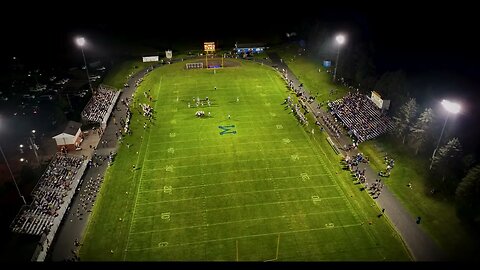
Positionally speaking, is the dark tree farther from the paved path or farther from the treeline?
the paved path

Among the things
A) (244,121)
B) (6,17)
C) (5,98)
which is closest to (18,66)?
(5,98)

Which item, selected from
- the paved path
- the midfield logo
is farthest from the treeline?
the midfield logo

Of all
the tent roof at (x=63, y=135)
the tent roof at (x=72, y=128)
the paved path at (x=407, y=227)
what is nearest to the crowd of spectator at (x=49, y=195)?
the tent roof at (x=63, y=135)

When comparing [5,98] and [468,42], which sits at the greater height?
[468,42]

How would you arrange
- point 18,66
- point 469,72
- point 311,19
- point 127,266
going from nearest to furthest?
1. point 127,266
2. point 469,72
3. point 18,66
4. point 311,19

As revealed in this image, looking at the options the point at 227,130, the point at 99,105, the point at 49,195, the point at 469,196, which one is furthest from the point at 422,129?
the point at 99,105

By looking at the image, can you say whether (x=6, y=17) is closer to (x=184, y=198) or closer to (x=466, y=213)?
(x=184, y=198)

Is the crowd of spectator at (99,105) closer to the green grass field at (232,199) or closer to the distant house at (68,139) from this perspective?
the green grass field at (232,199)

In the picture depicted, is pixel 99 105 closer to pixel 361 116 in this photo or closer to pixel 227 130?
pixel 227 130
